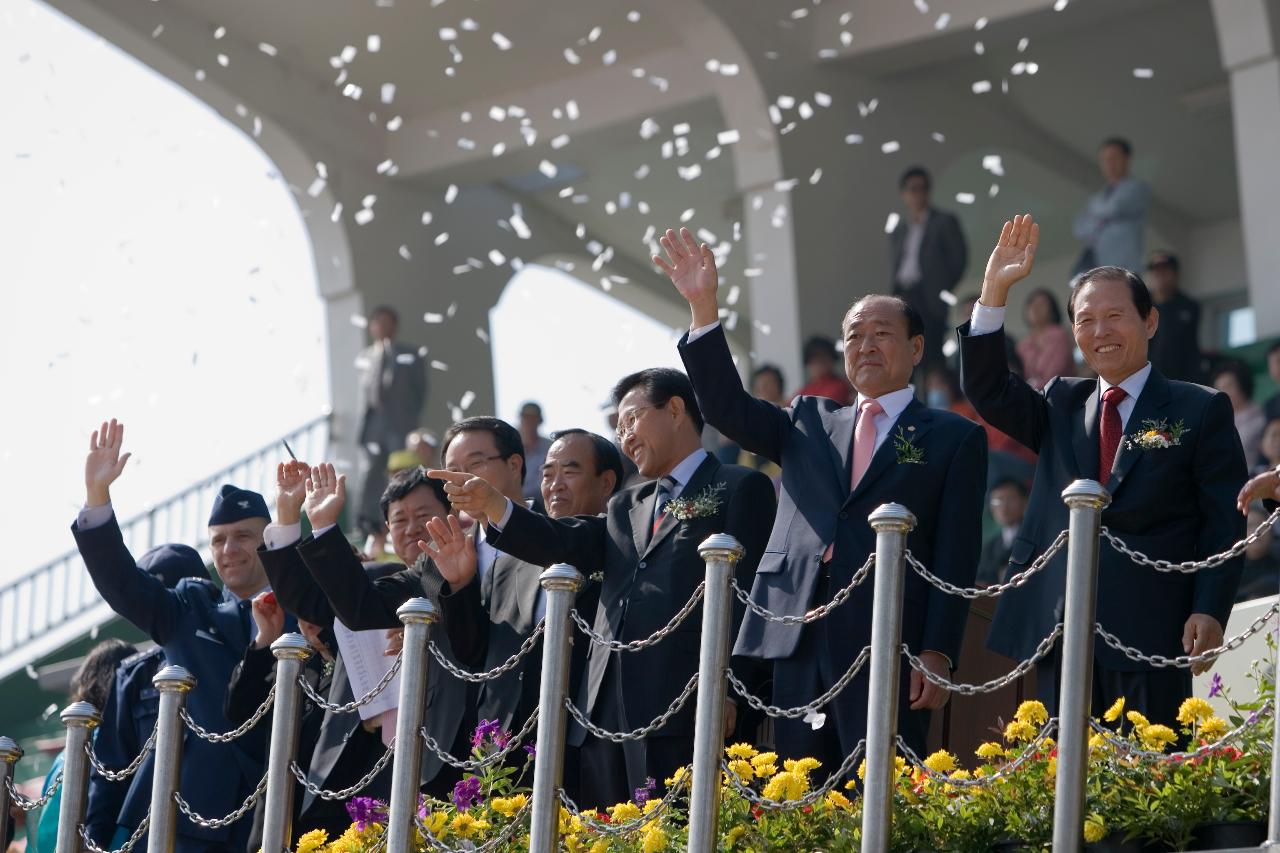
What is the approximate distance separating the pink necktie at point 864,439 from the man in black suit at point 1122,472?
332 mm

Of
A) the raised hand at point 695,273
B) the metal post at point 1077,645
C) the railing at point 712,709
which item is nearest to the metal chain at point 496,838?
the railing at point 712,709

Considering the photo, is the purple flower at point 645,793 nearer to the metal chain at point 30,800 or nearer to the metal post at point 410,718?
the metal post at point 410,718

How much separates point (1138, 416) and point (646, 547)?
1.48 metres

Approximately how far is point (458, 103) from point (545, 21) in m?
1.59

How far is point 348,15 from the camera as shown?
1511 centimetres

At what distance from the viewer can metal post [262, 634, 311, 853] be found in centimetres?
611

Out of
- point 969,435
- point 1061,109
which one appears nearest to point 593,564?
point 969,435

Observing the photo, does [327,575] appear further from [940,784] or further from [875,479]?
[940,784]

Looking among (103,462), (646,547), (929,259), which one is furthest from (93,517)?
(929,259)

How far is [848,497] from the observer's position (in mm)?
5602

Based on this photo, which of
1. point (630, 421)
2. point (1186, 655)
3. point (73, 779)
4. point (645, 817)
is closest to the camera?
point (1186, 655)

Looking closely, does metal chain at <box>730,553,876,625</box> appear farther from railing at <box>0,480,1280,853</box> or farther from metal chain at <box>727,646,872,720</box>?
metal chain at <box>727,646,872,720</box>

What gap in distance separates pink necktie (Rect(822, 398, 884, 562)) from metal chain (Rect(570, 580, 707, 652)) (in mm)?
540

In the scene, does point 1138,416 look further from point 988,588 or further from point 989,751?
point 989,751
